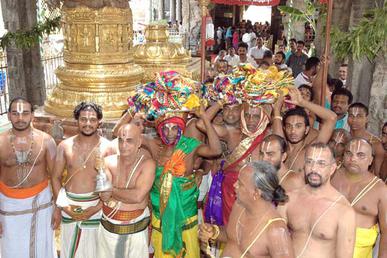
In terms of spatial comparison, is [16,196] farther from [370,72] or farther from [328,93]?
[370,72]

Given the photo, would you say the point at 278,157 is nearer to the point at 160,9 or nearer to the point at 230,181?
the point at 230,181

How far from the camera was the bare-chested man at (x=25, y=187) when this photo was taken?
165 inches

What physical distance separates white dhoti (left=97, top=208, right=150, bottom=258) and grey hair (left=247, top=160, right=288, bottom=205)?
142 cm

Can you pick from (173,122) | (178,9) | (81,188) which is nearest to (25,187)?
(81,188)

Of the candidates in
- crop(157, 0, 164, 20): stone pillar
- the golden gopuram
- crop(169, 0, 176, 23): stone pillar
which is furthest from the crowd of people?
crop(169, 0, 176, 23): stone pillar

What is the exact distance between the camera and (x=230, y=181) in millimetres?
4098

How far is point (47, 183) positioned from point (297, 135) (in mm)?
2414

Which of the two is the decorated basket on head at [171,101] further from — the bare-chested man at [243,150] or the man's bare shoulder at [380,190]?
the man's bare shoulder at [380,190]

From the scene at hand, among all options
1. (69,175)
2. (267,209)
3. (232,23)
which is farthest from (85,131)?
(232,23)

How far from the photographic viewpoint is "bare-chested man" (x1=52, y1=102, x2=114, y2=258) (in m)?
4.08

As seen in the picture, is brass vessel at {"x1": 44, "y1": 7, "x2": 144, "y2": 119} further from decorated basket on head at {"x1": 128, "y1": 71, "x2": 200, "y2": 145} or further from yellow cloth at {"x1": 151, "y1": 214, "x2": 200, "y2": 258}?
yellow cloth at {"x1": 151, "y1": 214, "x2": 200, "y2": 258}

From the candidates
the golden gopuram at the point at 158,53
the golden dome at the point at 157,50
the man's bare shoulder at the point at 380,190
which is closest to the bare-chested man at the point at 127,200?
the man's bare shoulder at the point at 380,190

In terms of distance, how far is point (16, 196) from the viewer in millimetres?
4262

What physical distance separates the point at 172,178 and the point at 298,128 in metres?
1.22
